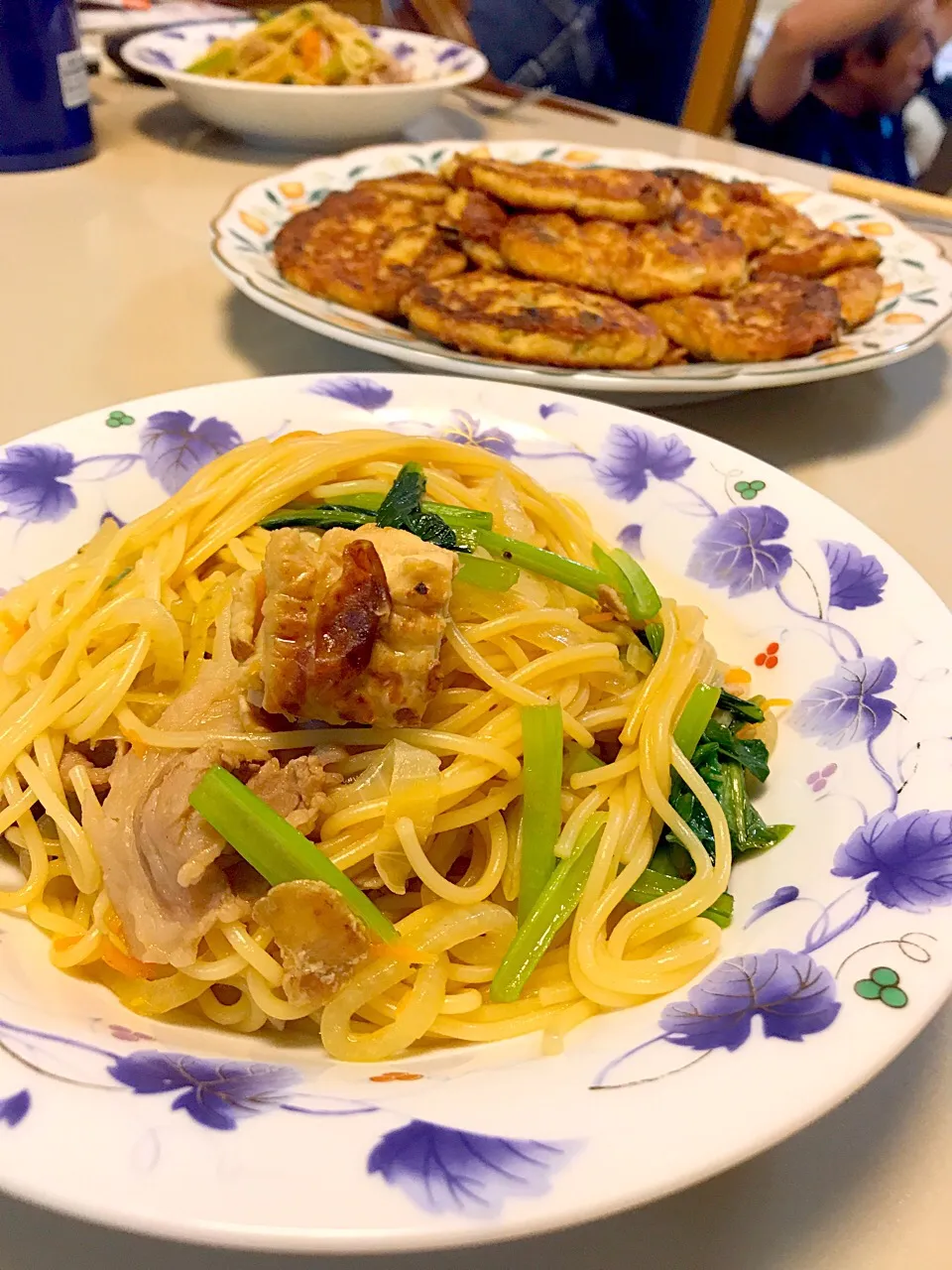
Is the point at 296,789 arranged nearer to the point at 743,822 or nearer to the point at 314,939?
the point at 314,939

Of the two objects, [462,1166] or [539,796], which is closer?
[462,1166]

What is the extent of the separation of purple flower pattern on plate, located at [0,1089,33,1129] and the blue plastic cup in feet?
14.2

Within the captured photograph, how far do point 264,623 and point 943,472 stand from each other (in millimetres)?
2180

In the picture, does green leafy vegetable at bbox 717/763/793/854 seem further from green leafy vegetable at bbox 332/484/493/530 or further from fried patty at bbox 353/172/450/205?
fried patty at bbox 353/172/450/205

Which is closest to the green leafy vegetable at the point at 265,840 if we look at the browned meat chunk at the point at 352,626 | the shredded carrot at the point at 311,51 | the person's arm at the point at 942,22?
the browned meat chunk at the point at 352,626

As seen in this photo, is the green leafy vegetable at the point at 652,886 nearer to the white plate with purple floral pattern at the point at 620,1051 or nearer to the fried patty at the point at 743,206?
the white plate with purple floral pattern at the point at 620,1051

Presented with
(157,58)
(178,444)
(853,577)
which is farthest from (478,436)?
(157,58)

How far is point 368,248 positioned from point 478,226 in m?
0.37

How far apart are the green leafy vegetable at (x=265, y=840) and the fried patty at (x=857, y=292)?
248cm

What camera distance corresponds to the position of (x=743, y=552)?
2.05 metres

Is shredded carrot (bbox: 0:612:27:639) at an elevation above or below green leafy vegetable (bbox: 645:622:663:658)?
above

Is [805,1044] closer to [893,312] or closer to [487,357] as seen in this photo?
[487,357]

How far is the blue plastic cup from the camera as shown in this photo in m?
3.92

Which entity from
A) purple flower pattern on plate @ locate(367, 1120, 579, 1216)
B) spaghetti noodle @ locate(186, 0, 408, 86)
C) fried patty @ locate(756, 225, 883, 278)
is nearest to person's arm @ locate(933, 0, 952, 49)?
spaghetti noodle @ locate(186, 0, 408, 86)
